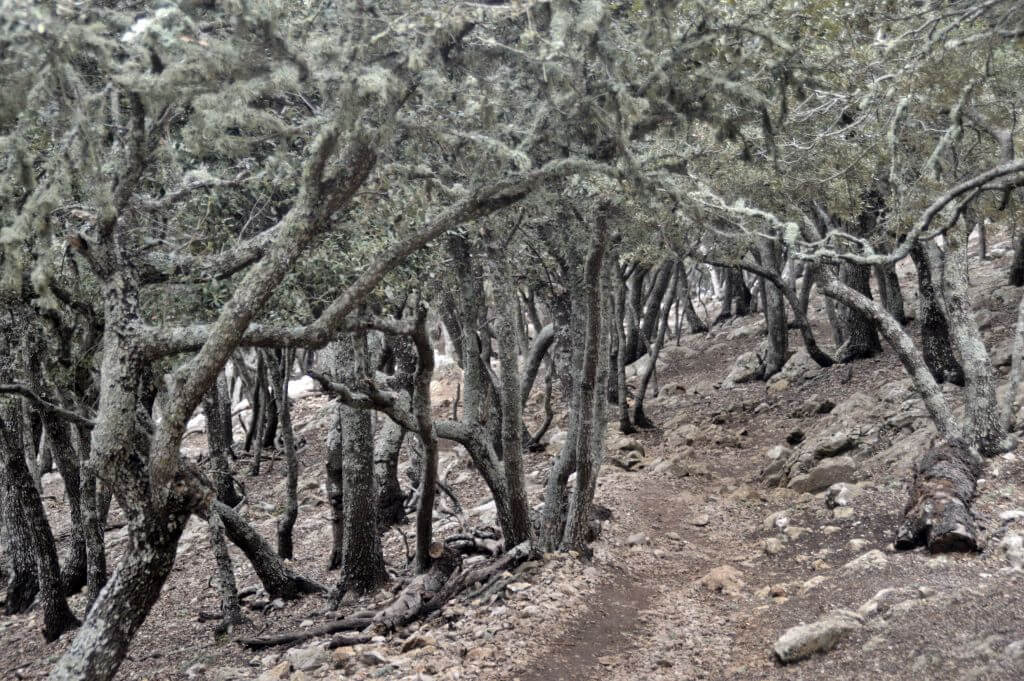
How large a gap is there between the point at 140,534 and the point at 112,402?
89cm

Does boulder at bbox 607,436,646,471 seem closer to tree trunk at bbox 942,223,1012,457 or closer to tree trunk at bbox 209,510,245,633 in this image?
tree trunk at bbox 942,223,1012,457

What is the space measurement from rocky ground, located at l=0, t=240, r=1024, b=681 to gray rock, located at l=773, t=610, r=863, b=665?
0.01 meters

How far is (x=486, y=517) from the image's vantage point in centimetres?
1194

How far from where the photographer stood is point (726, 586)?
8.39m

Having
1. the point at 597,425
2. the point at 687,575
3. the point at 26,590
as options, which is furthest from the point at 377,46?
the point at 26,590

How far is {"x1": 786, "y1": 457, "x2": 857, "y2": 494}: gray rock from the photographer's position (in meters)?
10.9

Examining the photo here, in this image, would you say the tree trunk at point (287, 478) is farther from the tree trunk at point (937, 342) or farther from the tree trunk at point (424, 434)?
the tree trunk at point (937, 342)

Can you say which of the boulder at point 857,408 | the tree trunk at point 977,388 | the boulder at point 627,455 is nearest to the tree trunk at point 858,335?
the boulder at point 857,408

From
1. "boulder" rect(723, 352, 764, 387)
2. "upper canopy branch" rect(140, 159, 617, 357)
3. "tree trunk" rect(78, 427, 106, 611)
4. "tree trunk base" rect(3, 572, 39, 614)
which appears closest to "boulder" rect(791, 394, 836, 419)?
"boulder" rect(723, 352, 764, 387)

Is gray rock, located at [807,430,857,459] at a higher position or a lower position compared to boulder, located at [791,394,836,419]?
lower

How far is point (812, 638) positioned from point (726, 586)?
227 cm

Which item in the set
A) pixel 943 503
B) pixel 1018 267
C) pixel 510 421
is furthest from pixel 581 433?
pixel 1018 267

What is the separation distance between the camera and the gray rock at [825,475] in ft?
35.6

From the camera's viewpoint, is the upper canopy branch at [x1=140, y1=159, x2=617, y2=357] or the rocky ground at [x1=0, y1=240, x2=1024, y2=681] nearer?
the upper canopy branch at [x1=140, y1=159, x2=617, y2=357]
